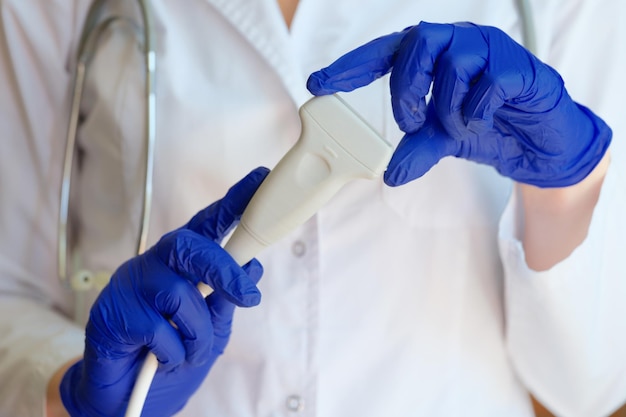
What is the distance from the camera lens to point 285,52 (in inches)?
28.8

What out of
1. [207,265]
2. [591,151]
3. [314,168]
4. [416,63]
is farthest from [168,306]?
[591,151]

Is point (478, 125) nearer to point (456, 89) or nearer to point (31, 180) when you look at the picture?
point (456, 89)

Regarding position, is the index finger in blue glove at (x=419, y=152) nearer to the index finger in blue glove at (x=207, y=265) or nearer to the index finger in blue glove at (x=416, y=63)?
Result: the index finger in blue glove at (x=416, y=63)

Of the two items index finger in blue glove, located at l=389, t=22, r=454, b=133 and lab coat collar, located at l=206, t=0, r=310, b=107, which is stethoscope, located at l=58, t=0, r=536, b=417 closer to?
lab coat collar, located at l=206, t=0, r=310, b=107

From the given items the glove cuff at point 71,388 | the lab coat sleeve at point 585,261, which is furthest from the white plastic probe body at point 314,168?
the lab coat sleeve at point 585,261

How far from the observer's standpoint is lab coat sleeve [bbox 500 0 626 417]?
0.73 m

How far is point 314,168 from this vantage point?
56 centimetres

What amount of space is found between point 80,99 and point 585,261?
0.55 metres

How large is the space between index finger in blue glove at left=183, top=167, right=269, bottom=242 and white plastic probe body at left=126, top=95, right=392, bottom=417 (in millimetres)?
34

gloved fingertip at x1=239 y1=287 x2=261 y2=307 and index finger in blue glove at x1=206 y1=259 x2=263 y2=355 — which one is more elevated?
gloved fingertip at x1=239 y1=287 x2=261 y2=307

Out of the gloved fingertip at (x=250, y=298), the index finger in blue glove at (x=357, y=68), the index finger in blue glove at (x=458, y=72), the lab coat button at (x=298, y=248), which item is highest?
the index finger in blue glove at (x=357, y=68)

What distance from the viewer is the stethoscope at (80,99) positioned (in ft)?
2.46

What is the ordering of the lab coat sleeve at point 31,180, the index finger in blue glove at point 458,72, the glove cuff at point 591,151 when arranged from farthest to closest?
the lab coat sleeve at point 31,180 → the glove cuff at point 591,151 → the index finger in blue glove at point 458,72

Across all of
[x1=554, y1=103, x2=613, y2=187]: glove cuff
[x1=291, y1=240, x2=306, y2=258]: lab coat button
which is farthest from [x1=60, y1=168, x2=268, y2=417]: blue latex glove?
[x1=554, y1=103, x2=613, y2=187]: glove cuff
